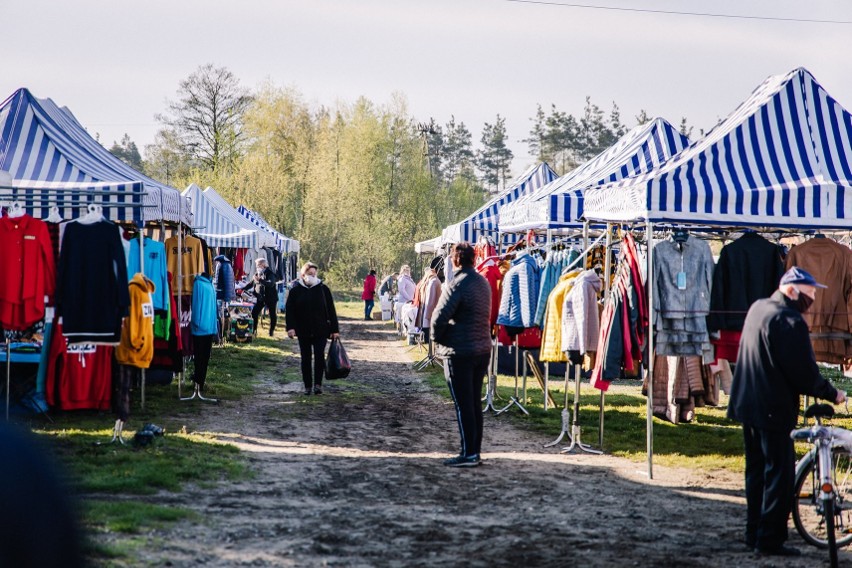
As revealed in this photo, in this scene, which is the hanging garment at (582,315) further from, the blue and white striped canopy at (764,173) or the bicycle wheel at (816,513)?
the bicycle wheel at (816,513)

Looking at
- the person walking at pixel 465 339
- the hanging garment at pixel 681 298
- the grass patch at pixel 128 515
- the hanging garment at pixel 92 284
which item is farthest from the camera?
the hanging garment at pixel 92 284

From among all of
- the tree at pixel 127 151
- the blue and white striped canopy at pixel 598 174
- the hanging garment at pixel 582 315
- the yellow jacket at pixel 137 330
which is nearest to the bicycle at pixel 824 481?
the hanging garment at pixel 582 315

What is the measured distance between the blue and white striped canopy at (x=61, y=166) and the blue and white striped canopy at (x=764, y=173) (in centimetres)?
507

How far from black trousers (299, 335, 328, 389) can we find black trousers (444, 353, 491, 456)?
17.2ft

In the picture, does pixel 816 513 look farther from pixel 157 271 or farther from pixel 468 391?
pixel 157 271

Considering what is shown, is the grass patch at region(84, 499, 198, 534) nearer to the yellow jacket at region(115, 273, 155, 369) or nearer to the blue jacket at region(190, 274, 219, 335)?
the yellow jacket at region(115, 273, 155, 369)

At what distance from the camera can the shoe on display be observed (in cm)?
902

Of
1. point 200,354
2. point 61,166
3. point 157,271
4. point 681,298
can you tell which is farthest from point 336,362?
point 681,298

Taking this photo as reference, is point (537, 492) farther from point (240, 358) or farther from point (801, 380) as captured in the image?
point (240, 358)

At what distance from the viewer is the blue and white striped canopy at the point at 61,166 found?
35.2ft

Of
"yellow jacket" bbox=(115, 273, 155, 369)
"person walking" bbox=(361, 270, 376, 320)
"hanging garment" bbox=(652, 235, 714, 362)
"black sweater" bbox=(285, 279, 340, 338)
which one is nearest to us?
"hanging garment" bbox=(652, 235, 714, 362)

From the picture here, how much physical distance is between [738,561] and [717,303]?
3601mm

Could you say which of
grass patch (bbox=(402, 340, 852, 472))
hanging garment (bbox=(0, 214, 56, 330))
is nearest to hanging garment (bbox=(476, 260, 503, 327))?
grass patch (bbox=(402, 340, 852, 472))

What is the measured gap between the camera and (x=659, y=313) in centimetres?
897
